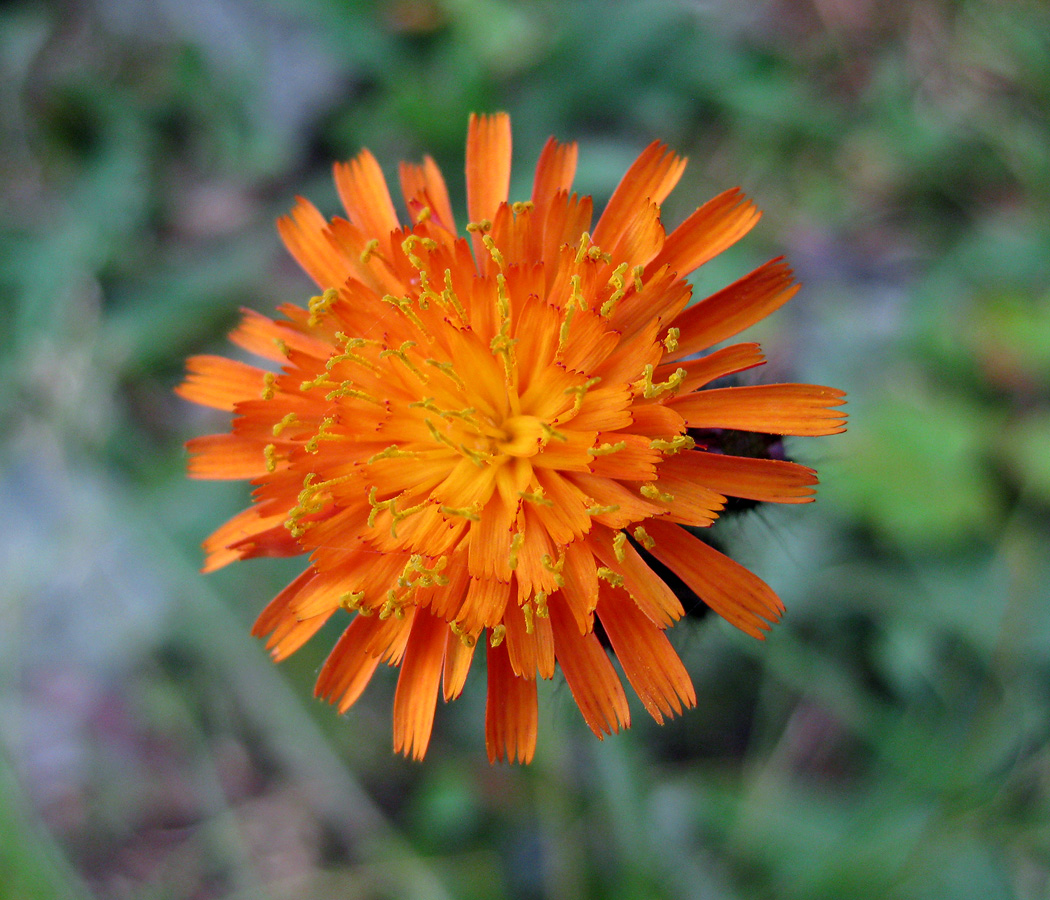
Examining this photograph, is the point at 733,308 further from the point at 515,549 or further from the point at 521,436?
the point at 515,549

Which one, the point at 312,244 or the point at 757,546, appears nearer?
the point at 312,244

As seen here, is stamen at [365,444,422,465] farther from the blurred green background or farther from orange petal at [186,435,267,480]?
the blurred green background

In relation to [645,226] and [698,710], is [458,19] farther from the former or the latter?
[698,710]

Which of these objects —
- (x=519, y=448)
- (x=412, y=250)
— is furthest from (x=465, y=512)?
(x=412, y=250)

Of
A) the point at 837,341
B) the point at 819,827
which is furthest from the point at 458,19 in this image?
the point at 819,827

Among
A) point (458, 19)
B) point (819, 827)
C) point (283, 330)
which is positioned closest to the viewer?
point (283, 330)
